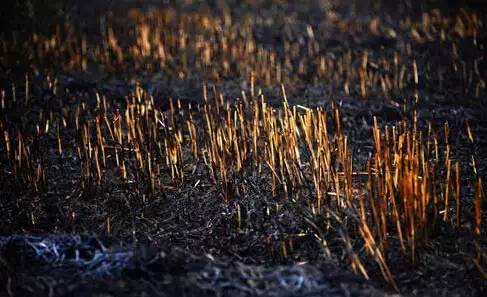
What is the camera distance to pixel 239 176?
274 centimetres

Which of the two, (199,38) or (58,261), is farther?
(199,38)

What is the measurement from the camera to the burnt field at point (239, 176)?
6.24 feet

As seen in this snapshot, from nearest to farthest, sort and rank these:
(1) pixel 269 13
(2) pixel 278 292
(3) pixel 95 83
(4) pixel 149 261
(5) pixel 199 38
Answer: (2) pixel 278 292
(4) pixel 149 261
(3) pixel 95 83
(5) pixel 199 38
(1) pixel 269 13

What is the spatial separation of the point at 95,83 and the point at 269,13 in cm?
433

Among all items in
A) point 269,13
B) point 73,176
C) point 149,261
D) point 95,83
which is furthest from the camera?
point 269,13

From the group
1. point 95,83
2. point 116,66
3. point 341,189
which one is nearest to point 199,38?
point 116,66

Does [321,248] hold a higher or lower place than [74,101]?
lower

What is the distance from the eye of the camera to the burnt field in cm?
190

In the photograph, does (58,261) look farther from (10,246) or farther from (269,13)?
(269,13)

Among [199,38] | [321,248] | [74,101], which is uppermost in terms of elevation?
[199,38]

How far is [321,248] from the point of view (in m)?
2.15

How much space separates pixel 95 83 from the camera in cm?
468

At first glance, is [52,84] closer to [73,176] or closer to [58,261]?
[73,176]

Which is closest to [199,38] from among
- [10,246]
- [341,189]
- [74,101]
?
[74,101]
